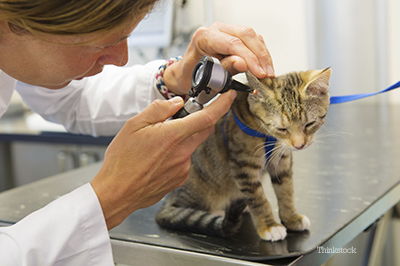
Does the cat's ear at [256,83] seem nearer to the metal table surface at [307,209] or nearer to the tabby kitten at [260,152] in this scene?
the tabby kitten at [260,152]

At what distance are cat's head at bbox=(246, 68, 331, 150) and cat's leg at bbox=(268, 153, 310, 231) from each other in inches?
3.4

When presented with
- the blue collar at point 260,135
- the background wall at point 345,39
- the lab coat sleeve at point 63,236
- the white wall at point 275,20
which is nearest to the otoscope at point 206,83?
the blue collar at point 260,135

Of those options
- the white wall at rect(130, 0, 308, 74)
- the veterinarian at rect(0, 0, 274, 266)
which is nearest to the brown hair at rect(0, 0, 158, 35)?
the veterinarian at rect(0, 0, 274, 266)

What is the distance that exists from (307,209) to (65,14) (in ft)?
2.20

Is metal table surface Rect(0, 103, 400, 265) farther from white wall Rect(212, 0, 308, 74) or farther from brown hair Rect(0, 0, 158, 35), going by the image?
white wall Rect(212, 0, 308, 74)

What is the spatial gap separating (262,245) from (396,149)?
2.74 feet

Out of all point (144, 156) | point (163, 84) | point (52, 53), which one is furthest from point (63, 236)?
point (163, 84)

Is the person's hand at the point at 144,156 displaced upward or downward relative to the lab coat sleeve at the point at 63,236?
upward

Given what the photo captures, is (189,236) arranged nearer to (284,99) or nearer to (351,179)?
(284,99)

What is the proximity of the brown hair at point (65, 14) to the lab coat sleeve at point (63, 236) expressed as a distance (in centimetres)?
26

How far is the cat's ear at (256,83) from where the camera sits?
0.80 m

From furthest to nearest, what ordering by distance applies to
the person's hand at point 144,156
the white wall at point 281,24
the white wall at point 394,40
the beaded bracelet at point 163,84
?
the white wall at point 281,24 → the white wall at point 394,40 → the beaded bracelet at point 163,84 → the person's hand at point 144,156

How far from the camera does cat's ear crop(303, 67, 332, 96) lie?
2.59ft

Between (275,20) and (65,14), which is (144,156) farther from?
(275,20)
